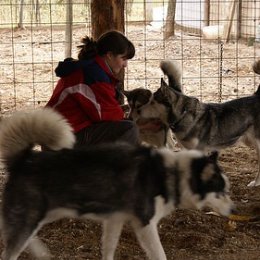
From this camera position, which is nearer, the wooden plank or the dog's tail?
the dog's tail

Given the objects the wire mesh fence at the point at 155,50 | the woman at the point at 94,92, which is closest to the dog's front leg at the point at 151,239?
the woman at the point at 94,92

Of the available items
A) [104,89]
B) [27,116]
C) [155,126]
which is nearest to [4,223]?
[27,116]

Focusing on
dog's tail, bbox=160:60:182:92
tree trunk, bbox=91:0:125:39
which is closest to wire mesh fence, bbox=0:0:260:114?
tree trunk, bbox=91:0:125:39

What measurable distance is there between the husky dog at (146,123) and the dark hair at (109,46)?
984 millimetres

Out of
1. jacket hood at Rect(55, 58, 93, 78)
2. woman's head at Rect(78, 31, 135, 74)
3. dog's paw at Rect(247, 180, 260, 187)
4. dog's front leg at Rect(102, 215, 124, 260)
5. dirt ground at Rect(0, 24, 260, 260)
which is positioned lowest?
dog's paw at Rect(247, 180, 260, 187)

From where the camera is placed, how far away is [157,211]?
347cm

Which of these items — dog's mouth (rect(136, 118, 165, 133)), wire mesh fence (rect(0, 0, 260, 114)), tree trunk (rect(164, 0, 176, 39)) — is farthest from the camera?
tree trunk (rect(164, 0, 176, 39))

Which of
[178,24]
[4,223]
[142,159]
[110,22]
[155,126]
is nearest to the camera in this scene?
[4,223]

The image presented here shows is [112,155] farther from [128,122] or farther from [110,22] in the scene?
[110,22]

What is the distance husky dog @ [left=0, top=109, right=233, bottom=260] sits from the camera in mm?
3250

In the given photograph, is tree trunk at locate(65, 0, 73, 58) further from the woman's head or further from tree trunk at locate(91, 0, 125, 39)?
the woman's head

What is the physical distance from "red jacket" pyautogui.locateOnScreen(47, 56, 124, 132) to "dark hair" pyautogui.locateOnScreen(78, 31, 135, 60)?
8 cm

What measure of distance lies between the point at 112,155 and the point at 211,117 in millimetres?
2381

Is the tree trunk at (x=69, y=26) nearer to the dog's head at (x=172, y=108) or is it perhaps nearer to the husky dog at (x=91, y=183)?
the dog's head at (x=172, y=108)
